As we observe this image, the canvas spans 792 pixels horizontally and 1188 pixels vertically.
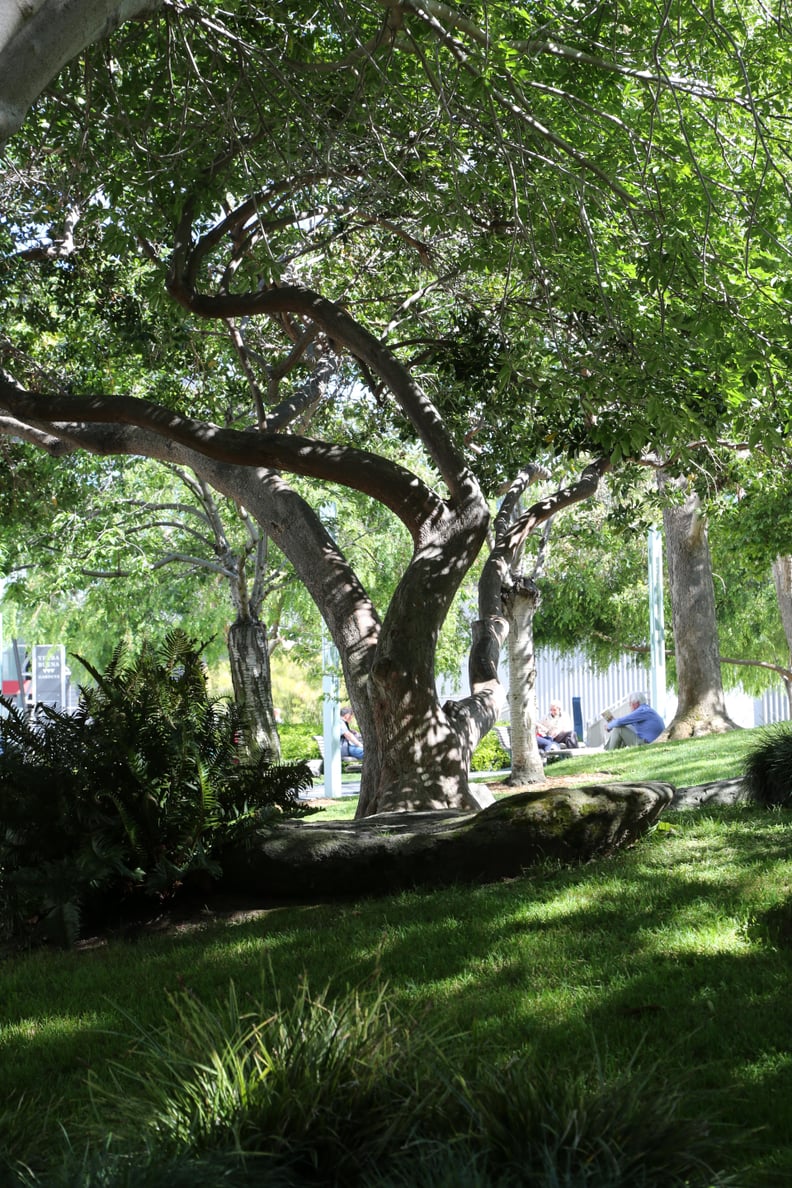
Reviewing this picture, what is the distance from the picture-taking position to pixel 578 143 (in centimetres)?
931

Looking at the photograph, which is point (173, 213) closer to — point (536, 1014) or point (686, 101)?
point (686, 101)

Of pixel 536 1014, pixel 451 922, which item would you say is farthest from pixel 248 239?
pixel 536 1014

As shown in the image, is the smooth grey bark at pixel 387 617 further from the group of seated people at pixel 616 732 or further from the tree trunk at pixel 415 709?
the group of seated people at pixel 616 732

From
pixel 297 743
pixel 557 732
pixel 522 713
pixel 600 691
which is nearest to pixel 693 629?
pixel 522 713

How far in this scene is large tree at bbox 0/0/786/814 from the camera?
25.7 feet

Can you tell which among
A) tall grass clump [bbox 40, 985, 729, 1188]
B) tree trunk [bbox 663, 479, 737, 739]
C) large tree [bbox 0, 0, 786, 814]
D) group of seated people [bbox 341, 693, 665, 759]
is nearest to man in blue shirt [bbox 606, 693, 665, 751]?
group of seated people [bbox 341, 693, 665, 759]

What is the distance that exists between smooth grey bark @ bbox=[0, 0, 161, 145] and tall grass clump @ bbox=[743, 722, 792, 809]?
6.97 metres

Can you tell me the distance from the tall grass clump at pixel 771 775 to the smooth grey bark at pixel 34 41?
697cm

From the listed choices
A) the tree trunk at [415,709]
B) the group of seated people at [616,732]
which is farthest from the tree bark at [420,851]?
the group of seated people at [616,732]

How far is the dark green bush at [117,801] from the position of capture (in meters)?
5.76

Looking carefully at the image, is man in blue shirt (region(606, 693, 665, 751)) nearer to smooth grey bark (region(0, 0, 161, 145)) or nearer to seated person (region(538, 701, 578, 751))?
seated person (region(538, 701, 578, 751))

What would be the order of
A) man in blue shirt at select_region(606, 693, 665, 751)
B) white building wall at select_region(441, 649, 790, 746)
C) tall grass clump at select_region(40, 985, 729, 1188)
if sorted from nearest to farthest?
tall grass clump at select_region(40, 985, 729, 1188), man in blue shirt at select_region(606, 693, 665, 751), white building wall at select_region(441, 649, 790, 746)

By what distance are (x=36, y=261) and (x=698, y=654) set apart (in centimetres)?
1214

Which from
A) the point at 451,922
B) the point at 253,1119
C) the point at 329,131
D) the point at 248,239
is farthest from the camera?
the point at 248,239
